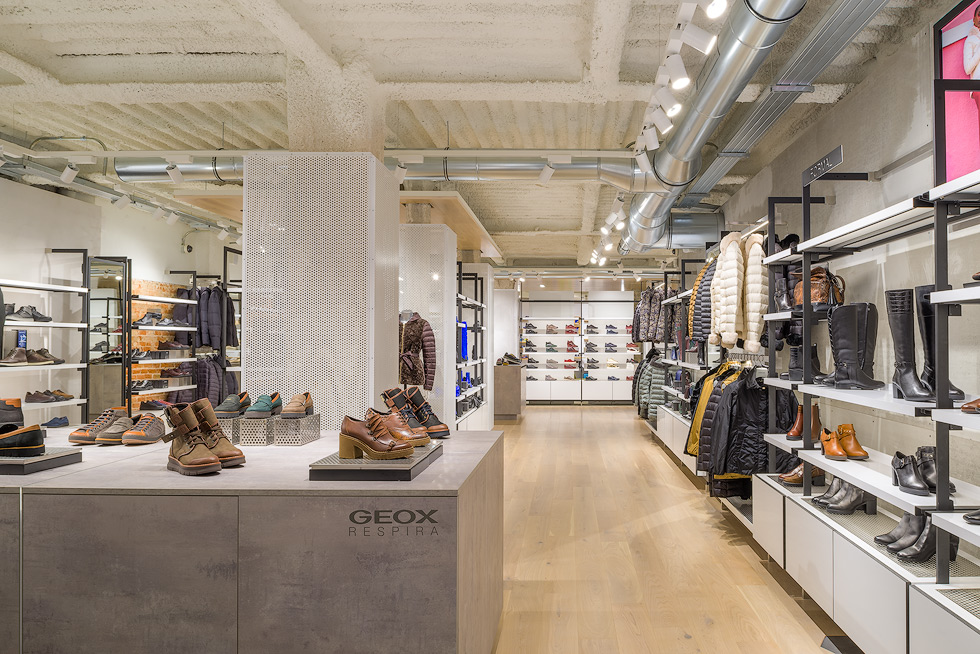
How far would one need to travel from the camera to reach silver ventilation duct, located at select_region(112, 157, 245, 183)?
220 inches

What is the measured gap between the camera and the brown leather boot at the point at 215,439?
2307 mm

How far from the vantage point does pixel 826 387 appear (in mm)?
3486

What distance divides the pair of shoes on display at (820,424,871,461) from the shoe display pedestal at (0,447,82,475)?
360 cm

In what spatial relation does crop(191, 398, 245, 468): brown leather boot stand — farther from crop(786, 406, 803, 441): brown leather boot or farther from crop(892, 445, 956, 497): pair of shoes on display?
crop(786, 406, 803, 441): brown leather boot

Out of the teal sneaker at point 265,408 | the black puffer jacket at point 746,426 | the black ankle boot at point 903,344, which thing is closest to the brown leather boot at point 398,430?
the teal sneaker at point 265,408

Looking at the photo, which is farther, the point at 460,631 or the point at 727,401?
the point at 727,401

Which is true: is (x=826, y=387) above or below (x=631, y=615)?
above

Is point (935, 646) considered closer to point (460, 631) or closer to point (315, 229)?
point (460, 631)

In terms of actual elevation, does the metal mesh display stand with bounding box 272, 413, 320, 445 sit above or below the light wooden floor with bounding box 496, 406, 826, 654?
above

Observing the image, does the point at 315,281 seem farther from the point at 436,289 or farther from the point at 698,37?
the point at 436,289

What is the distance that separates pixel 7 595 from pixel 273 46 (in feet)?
11.7

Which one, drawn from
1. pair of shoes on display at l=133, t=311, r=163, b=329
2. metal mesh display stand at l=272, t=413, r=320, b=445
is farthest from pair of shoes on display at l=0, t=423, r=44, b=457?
pair of shoes on display at l=133, t=311, r=163, b=329

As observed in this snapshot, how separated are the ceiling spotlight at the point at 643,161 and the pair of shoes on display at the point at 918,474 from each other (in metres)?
2.94

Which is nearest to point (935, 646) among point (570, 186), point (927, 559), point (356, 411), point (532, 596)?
point (927, 559)
